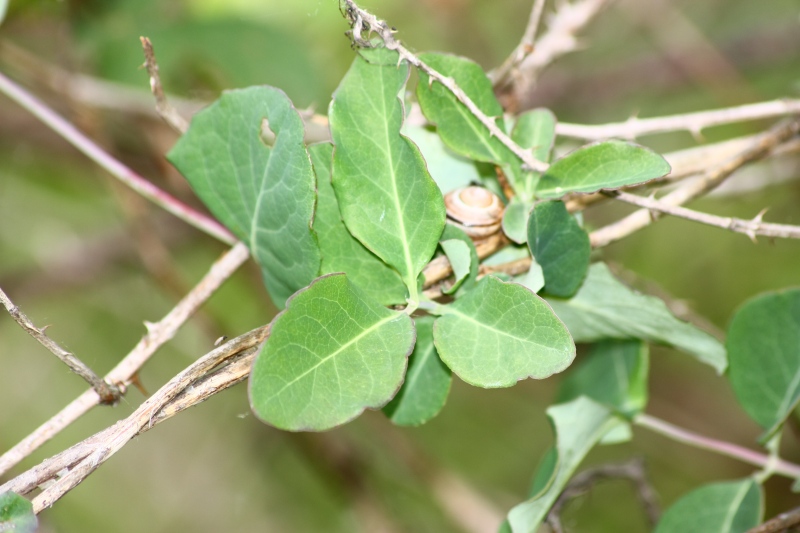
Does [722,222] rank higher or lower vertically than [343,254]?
lower

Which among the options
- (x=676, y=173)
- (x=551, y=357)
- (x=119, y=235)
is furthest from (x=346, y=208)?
(x=119, y=235)

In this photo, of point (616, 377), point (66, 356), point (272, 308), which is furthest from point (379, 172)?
point (272, 308)

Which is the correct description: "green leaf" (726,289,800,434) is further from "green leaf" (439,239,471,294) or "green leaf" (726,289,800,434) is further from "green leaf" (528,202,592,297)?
"green leaf" (439,239,471,294)

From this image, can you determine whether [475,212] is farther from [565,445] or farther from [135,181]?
[135,181]

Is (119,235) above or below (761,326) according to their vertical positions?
above

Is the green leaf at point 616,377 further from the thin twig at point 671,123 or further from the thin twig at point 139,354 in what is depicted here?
the thin twig at point 139,354

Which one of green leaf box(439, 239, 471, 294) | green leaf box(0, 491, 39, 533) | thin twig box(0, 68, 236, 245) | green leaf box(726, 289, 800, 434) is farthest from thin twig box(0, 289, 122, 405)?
green leaf box(726, 289, 800, 434)

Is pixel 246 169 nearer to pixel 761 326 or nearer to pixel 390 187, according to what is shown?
pixel 390 187
